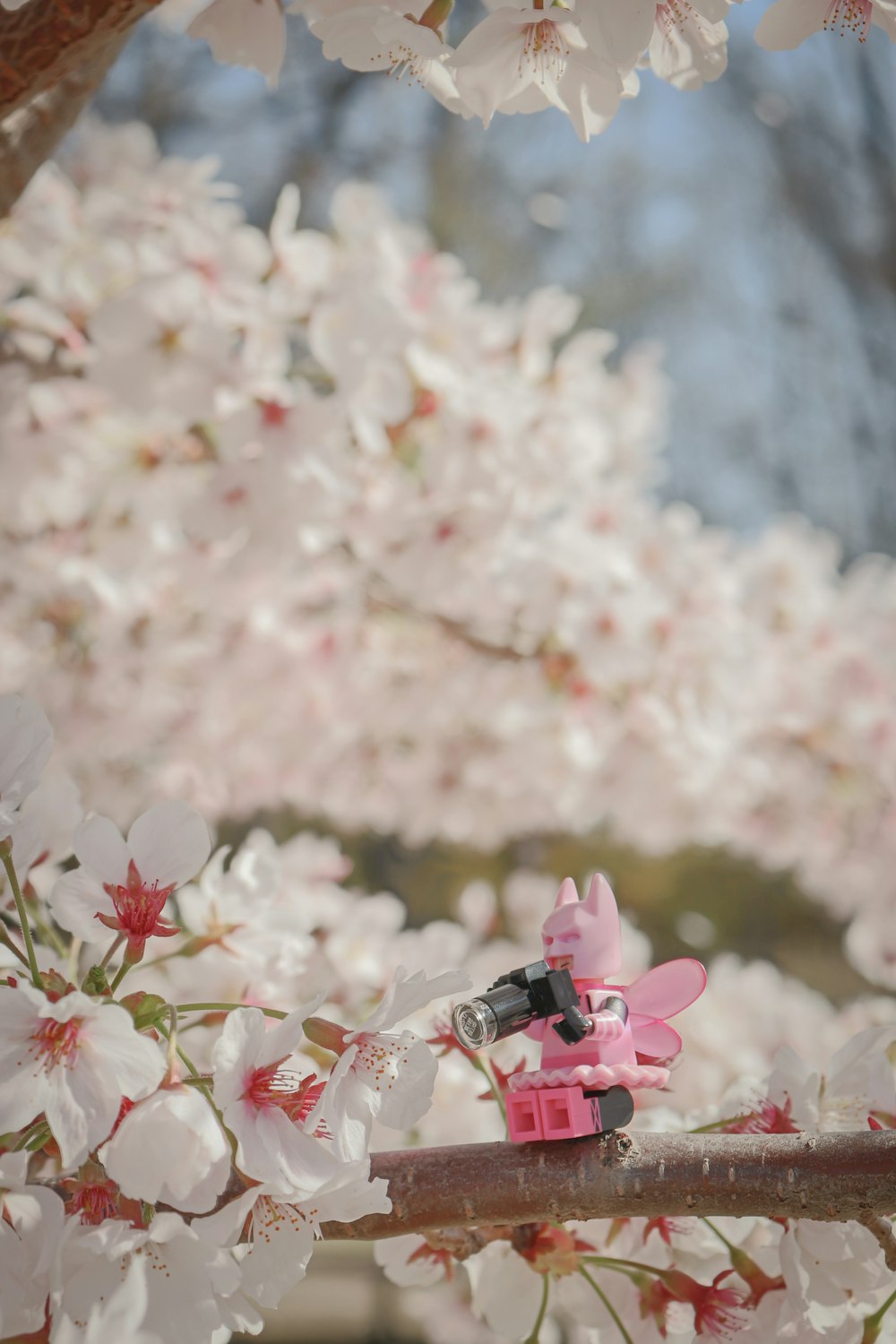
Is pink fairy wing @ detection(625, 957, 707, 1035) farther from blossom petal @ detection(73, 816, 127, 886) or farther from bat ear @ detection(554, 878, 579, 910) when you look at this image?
blossom petal @ detection(73, 816, 127, 886)

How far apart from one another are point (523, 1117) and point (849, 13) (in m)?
0.81

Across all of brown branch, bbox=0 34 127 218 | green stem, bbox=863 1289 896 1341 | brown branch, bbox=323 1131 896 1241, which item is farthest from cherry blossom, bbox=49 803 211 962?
brown branch, bbox=0 34 127 218

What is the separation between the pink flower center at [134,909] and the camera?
664mm

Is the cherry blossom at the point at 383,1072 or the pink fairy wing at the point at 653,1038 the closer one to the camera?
the cherry blossom at the point at 383,1072

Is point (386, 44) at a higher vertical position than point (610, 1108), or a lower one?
higher

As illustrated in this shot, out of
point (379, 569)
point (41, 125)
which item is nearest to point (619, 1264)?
point (41, 125)

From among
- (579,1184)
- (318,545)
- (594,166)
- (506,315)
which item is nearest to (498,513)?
(318,545)

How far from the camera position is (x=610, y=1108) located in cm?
68

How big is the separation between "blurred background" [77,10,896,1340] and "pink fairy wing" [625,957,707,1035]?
15.7 feet

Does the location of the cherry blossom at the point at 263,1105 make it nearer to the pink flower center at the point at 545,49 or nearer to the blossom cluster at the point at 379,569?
the pink flower center at the point at 545,49

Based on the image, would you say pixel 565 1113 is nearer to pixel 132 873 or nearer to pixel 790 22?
pixel 132 873

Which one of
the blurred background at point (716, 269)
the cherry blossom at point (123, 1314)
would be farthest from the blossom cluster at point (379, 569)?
the blurred background at point (716, 269)

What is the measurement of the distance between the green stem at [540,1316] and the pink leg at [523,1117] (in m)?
0.18

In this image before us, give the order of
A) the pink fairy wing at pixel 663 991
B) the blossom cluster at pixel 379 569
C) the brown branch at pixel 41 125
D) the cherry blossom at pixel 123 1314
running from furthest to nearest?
the blossom cluster at pixel 379 569 → the brown branch at pixel 41 125 → the pink fairy wing at pixel 663 991 → the cherry blossom at pixel 123 1314
